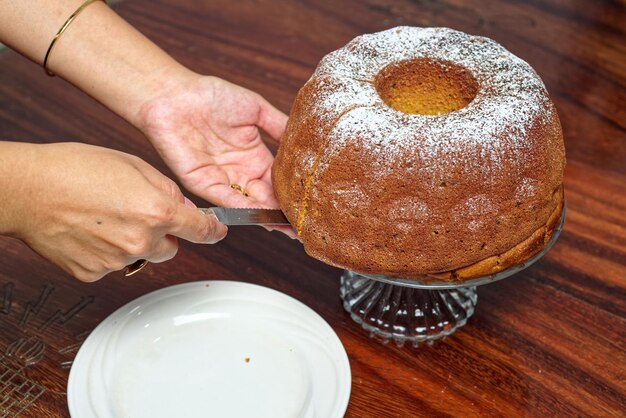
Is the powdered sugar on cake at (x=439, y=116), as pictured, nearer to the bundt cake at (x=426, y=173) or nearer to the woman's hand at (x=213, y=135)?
the bundt cake at (x=426, y=173)


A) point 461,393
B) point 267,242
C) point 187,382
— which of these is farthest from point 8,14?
point 461,393

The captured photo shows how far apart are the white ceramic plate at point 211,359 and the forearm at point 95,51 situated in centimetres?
40

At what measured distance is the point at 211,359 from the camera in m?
1.19

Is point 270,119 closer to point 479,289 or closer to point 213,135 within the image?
point 213,135

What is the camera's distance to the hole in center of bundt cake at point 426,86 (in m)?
1.23

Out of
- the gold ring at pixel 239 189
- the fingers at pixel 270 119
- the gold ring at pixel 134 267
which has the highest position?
the fingers at pixel 270 119

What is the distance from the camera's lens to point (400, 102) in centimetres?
128

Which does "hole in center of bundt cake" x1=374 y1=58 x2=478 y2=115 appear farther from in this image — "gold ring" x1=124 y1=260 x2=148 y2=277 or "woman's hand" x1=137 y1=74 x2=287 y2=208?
"gold ring" x1=124 y1=260 x2=148 y2=277

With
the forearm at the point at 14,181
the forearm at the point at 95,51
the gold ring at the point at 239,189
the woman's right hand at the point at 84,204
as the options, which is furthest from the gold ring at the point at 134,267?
the forearm at the point at 95,51

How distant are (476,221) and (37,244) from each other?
2.06ft

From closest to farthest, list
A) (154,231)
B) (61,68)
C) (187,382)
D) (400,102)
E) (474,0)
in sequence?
(154,231) < (187,382) < (400,102) < (61,68) < (474,0)

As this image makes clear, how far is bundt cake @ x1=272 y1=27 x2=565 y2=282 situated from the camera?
42.3 inches

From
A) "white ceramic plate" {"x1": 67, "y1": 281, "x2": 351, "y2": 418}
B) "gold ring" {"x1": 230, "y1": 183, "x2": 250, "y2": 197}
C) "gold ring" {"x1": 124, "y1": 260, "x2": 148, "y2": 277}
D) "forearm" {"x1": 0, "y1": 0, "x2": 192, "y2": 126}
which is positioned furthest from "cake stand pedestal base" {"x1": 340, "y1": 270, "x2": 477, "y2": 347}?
"forearm" {"x1": 0, "y1": 0, "x2": 192, "y2": 126}

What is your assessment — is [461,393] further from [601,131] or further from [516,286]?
[601,131]
